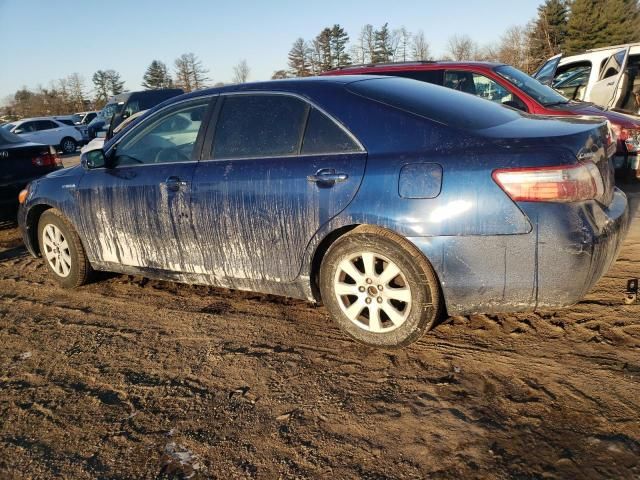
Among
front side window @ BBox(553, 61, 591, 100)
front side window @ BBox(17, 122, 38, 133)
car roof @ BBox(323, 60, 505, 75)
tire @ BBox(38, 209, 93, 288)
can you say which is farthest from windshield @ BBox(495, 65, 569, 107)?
front side window @ BBox(17, 122, 38, 133)

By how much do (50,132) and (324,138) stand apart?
24.0 meters

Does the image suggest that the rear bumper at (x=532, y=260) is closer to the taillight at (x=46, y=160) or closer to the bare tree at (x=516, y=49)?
the taillight at (x=46, y=160)

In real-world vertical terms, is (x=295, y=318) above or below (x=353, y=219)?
below

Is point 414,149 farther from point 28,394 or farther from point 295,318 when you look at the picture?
point 28,394

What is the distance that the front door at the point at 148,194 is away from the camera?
3.89 meters

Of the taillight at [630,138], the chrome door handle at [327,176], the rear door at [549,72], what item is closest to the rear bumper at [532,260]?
the chrome door handle at [327,176]

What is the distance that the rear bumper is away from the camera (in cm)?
270

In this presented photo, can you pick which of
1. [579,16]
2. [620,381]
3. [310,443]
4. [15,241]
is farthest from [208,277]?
[579,16]

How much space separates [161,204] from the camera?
155 inches

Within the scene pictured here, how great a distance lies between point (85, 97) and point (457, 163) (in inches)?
2681

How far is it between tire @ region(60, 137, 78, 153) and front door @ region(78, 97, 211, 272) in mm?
22206

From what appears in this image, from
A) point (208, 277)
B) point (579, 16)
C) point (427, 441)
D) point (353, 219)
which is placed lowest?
point (427, 441)

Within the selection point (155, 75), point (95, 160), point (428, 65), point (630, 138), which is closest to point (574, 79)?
point (630, 138)

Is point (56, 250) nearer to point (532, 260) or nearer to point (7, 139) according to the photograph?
point (7, 139)
